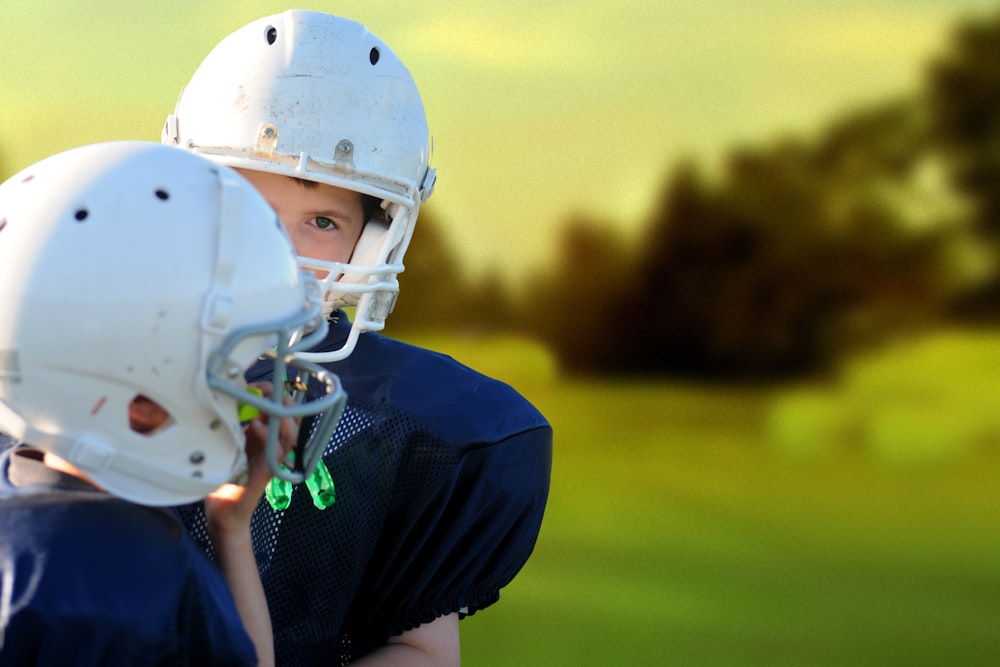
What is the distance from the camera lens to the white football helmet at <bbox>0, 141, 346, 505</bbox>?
1239 mm

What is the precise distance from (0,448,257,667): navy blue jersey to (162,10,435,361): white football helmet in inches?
21.9

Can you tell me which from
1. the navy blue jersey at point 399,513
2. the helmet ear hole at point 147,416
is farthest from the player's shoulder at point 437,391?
the helmet ear hole at point 147,416

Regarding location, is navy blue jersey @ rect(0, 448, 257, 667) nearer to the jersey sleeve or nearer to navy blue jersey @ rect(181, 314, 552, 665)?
navy blue jersey @ rect(181, 314, 552, 665)

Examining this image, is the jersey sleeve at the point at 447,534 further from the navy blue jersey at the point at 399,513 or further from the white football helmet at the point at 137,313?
the white football helmet at the point at 137,313

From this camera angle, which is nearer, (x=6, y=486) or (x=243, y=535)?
(x=6, y=486)

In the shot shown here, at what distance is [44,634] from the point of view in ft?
3.84

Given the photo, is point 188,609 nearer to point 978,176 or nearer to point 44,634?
point 44,634

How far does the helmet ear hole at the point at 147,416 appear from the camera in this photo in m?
1.30

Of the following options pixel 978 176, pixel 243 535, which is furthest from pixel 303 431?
pixel 978 176

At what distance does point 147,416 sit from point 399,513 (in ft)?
2.08

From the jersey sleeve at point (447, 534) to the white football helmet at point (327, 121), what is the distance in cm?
23

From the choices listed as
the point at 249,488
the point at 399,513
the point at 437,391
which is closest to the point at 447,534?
the point at 399,513

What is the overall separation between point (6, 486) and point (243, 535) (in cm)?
26

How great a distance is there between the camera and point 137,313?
48.9 inches
